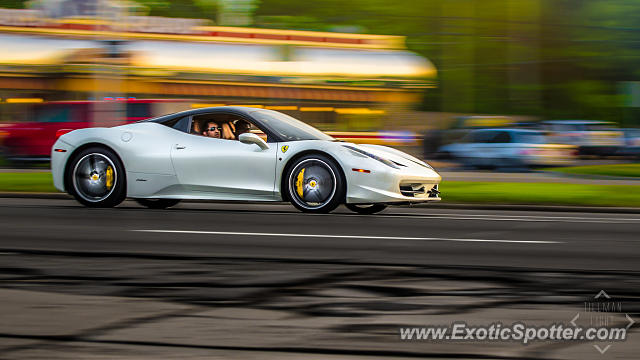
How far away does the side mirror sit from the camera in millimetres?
9195

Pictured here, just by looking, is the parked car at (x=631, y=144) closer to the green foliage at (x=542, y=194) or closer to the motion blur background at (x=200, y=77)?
the motion blur background at (x=200, y=77)

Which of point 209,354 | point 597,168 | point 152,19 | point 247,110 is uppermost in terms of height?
point 152,19

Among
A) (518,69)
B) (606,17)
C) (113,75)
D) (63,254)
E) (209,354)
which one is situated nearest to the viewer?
(209,354)

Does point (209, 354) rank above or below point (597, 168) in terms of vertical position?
above

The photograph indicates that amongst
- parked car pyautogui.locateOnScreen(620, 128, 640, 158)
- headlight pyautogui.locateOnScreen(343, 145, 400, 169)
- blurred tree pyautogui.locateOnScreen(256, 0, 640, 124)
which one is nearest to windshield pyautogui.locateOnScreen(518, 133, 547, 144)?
parked car pyautogui.locateOnScreen(620, 128, 640, 158)

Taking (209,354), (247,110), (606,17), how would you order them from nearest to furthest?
1. (209,354)
2. (247,110)
3. (606,17)

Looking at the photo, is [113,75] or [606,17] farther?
[606,17]

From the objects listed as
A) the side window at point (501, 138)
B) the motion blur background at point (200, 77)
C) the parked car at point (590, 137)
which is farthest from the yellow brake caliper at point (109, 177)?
the parked car at point (590, 137)

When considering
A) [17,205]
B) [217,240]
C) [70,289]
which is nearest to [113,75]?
[17,205]

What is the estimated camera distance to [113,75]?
790 inches

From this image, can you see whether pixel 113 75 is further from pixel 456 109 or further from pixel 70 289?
pixel 456 109

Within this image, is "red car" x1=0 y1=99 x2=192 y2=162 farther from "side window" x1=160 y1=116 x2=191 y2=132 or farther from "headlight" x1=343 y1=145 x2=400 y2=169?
"headlight" x1=343 y1=145 x2=400 y2=169

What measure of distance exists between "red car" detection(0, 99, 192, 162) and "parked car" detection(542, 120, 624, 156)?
15237 millimetres

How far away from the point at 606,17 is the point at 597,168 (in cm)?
2552
